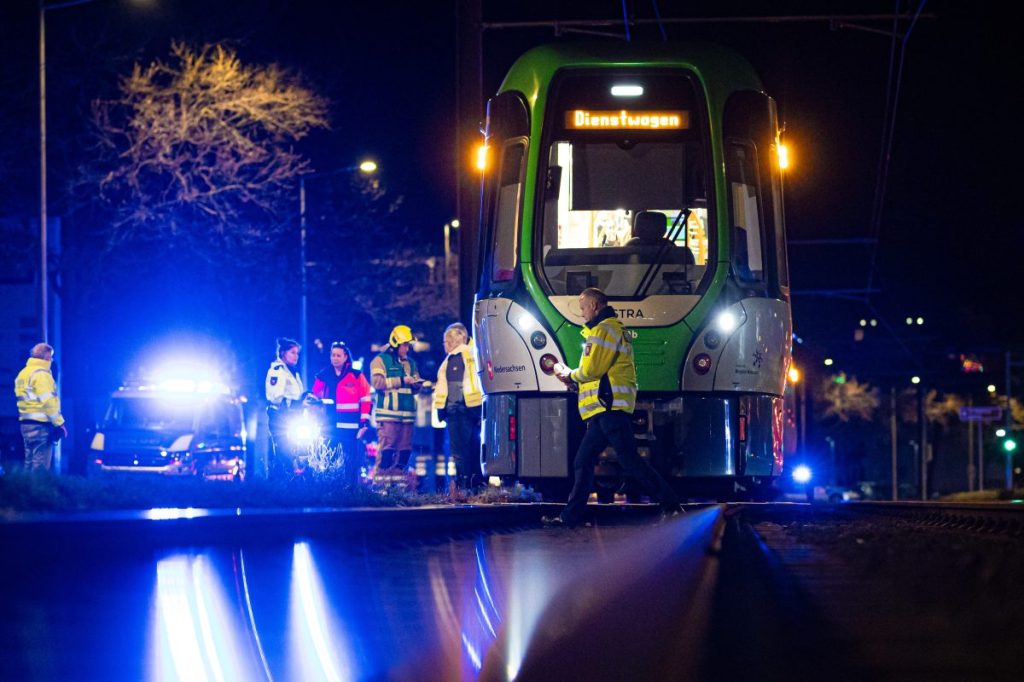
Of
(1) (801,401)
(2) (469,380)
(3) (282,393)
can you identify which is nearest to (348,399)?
(3) (282,393)

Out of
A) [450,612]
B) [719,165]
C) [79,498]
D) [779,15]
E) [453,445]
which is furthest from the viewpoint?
[779,15]

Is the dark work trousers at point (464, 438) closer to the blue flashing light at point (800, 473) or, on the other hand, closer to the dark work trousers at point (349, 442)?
the dark work trousers at point (349, 442)

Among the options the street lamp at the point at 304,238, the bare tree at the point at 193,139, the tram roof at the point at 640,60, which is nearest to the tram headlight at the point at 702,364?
the tram roof at the point at 640,60

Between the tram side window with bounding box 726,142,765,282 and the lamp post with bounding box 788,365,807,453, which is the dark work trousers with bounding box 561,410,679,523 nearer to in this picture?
the tram side window with bounding box 726,142,765,282

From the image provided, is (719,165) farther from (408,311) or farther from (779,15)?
(408,311)

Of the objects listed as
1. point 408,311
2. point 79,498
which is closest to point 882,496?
point 408,311

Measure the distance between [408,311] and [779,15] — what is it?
31756mm

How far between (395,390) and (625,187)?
5130 mm

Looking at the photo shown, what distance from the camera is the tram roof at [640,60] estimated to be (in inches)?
628

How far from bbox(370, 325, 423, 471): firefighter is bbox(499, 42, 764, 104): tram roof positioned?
4.62 metres

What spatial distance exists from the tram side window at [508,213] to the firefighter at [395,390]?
3.90 meters

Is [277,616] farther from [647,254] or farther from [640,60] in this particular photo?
[640,60]

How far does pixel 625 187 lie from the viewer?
15781mm

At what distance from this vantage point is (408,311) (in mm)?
51938
